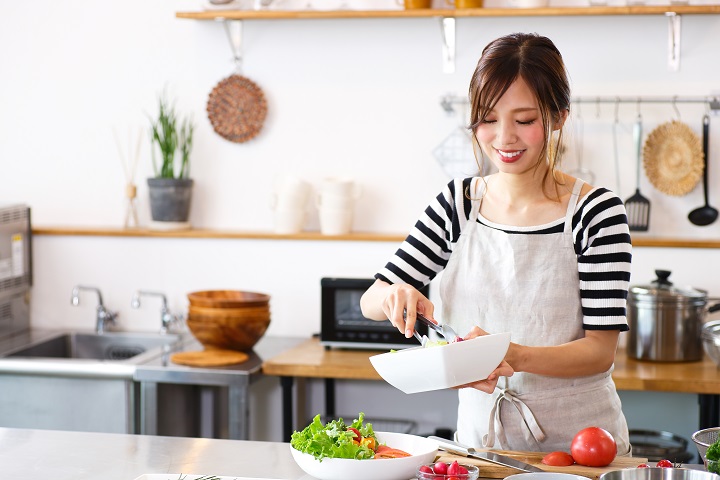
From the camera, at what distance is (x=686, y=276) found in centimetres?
347

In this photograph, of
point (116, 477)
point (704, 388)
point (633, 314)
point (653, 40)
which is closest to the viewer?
point (116, 477)

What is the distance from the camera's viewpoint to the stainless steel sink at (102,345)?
3.72 metres

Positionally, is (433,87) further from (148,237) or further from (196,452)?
(196,452)

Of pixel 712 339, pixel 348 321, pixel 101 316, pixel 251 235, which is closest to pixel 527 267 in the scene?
pixel 712 339

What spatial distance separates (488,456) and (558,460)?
0.12 meters

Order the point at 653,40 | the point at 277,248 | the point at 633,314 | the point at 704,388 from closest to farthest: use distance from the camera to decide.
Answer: the point at 704,388
the point at 633,314
the point at 653,40
the point at 277,248

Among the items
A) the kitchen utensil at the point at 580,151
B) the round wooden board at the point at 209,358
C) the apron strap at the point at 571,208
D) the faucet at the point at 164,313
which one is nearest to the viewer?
the apron strap at the point at 571,208

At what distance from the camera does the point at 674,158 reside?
3438 millimetres

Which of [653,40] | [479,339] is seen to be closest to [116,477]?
[479,339]

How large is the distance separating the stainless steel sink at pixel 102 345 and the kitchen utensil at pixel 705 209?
1934 millimetres

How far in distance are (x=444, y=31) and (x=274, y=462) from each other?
6.79 ft

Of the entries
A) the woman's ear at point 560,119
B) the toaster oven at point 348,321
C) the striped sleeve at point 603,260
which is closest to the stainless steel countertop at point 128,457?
the striped sleeve at point 603,260

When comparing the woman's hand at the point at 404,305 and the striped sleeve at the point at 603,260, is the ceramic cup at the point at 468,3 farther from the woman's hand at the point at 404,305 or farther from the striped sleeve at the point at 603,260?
the woman's hand at the point at 404,305

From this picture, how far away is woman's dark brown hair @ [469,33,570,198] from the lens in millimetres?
1887
